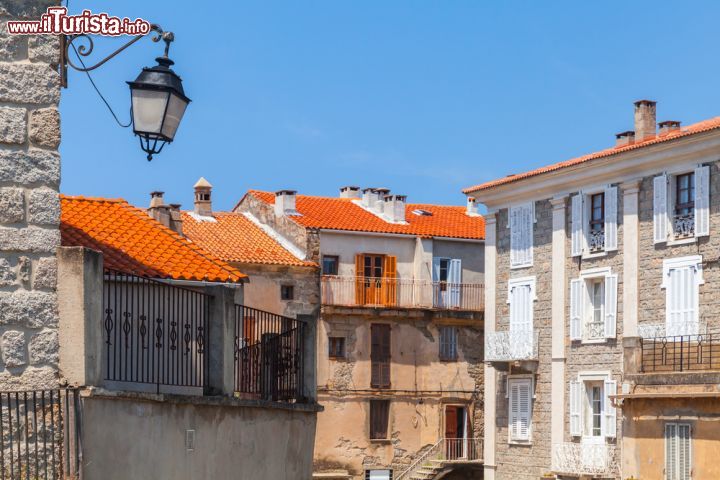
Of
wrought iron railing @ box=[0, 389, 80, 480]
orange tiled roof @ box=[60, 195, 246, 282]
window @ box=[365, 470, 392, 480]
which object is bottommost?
window @ box=[365, 470, 392, 480]

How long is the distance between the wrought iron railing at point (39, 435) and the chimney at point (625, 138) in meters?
35.7

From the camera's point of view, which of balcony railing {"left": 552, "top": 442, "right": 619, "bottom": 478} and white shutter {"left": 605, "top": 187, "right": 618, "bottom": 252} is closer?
balcony railing {"left": 552, "top": 442, "right": 619, "bottom": 478}

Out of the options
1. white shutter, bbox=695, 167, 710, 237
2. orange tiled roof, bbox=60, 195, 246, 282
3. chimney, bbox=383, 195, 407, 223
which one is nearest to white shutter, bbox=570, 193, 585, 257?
white shutter, bbox=695, 167, 710, 237

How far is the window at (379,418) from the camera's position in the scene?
5838cm

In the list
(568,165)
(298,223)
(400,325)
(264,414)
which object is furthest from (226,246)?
(264,414)

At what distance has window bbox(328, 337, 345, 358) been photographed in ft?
189

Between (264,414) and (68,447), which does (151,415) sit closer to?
(68,447)

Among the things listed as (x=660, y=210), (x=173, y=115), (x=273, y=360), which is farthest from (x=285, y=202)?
(x=173, y=115)

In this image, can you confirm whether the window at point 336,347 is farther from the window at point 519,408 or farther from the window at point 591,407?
the window at point 591,407

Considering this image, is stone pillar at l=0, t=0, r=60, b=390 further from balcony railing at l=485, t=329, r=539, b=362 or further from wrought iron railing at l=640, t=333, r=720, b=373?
balcony railing at l=485, t=329, r=539, b=362

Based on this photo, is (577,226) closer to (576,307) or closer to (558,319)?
(576,307)

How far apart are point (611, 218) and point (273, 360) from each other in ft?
95.1

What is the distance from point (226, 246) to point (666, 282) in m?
20.1

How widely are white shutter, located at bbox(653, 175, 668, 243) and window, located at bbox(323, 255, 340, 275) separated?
18761mm
